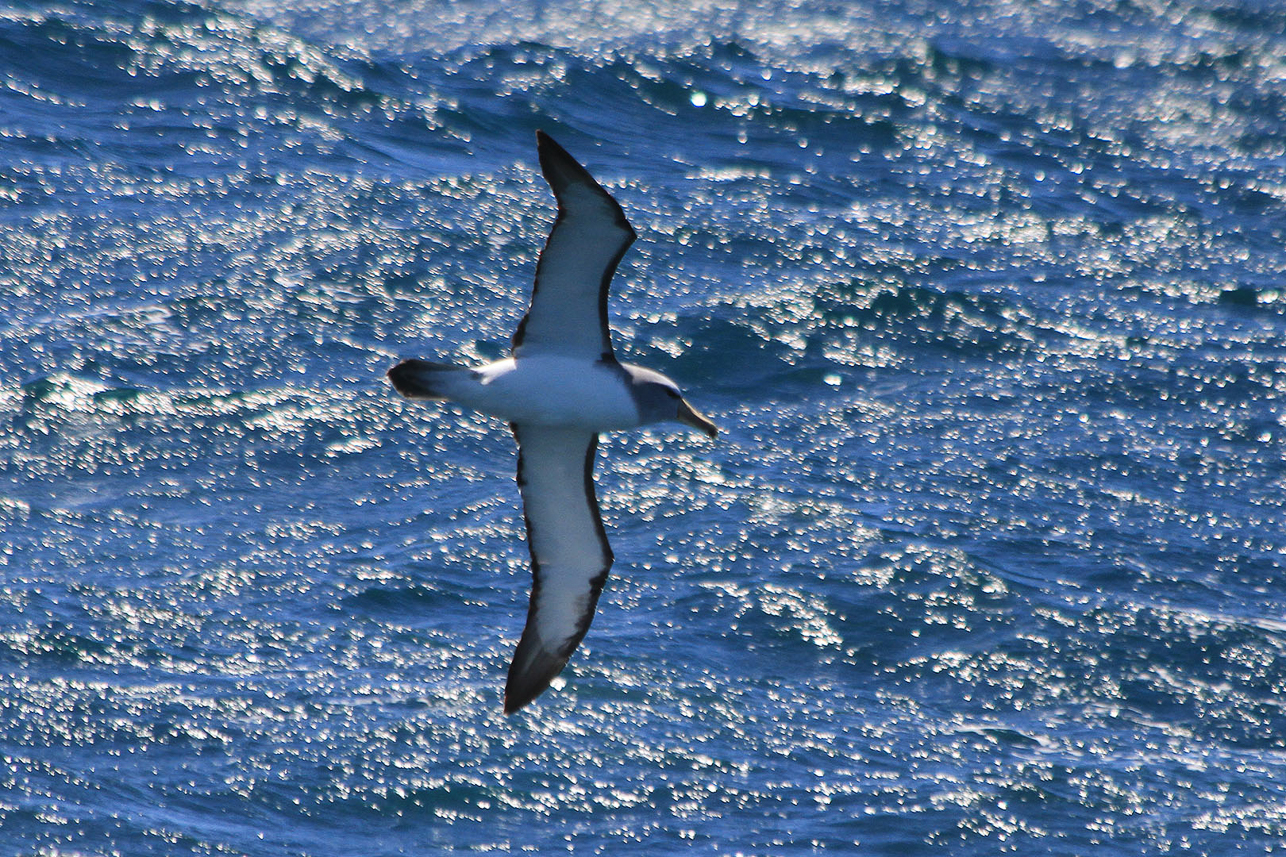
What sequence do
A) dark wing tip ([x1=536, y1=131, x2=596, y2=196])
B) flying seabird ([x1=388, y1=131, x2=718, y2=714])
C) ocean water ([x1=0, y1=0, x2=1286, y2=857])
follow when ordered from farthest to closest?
1. ocean water ([x1=0, y1=0, x2=1286, y2=857])
2. flying seabird ([x1=388, y1=131, x2=718, y2=714])
3. dark wing tip ([x1=536, y1=131, x2=596, y2=196])

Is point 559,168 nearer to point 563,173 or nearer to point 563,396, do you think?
point 563,173

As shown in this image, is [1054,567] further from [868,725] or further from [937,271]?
[937,271]

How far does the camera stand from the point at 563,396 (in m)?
11.7

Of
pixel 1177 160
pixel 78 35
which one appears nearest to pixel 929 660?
pixel 1177 160

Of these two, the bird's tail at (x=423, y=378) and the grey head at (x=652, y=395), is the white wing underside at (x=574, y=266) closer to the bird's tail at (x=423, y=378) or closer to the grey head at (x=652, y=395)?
the grey head at (x=652, y=395)

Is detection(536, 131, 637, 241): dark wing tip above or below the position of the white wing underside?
above

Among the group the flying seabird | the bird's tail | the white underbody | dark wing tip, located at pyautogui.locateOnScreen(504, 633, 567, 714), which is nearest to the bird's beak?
the flying seabird

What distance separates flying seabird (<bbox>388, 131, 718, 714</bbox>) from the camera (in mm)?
10938

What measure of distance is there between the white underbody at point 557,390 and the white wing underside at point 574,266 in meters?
0.11

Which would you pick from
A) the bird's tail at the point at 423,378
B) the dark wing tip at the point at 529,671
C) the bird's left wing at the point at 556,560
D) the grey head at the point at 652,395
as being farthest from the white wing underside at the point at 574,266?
the dark wing tip at the point at 529,671

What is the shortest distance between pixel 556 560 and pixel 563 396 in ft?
5.99

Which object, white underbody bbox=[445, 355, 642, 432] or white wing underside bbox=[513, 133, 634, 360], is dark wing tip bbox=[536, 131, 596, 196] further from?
white underbody bbox=[445, 355, 642, 432]

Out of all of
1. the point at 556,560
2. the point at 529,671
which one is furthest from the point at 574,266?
the point at 529,671

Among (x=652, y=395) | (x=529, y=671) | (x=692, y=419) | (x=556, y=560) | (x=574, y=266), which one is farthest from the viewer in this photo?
(x=556, y=560)
